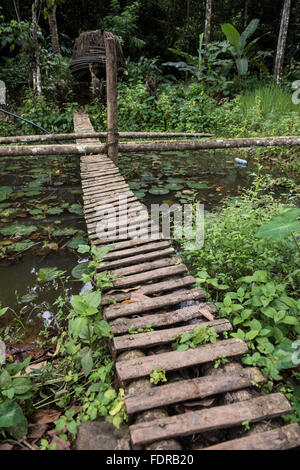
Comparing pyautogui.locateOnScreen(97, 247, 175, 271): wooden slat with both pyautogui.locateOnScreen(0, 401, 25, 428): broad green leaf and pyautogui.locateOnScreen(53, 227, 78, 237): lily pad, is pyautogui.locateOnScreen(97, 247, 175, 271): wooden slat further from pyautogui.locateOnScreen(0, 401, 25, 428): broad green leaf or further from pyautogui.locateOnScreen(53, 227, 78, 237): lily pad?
pyautogui.locateOnScreen(53, 227, 78, 237): lily pad

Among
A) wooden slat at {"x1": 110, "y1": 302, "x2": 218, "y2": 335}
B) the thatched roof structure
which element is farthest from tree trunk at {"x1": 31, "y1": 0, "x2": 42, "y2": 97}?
wooden slat at {"x1": 110, "y1": 302, "x2": 218, "y2": 335}

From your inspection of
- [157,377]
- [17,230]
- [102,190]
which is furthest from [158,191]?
[157,377]

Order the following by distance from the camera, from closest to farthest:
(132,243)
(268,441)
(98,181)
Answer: (268,441) < (132,243) < (98,181)

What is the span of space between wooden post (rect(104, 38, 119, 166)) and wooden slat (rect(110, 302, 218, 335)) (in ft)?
10.1

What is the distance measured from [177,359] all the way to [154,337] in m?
0.18

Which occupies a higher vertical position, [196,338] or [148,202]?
[148,202]

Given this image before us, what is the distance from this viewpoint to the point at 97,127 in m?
7.50

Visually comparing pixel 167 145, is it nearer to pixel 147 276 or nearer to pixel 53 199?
pixel 53 199

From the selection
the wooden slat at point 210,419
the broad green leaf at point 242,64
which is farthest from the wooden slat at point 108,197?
the broad green leaf at point 242,64

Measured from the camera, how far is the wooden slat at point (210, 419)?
1117 millimetres

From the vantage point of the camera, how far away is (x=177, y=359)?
1.40 m

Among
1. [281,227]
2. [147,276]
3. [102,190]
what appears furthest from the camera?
[102,190]

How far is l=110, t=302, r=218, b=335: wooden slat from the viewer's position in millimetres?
1615

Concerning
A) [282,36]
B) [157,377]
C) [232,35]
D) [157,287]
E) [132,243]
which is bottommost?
[157,377]
